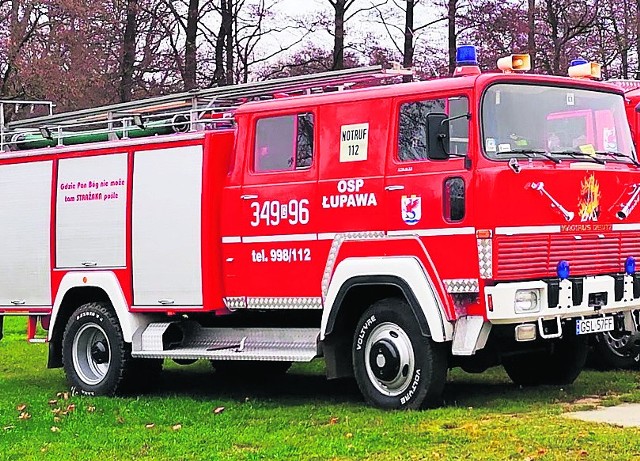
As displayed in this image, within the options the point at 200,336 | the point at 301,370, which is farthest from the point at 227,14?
the point at 200,336

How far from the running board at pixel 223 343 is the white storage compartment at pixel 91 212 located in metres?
0.83

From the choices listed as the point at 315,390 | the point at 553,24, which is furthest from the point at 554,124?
the point at 553,24

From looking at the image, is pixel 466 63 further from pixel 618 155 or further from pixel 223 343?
pixel 223 343

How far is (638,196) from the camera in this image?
10773 mm

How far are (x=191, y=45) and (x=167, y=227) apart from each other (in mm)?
18182

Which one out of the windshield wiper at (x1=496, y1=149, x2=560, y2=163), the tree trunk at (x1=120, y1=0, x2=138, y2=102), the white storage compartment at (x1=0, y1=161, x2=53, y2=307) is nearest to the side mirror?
the windshield wiper at (x1=496, y1=149, x2=560, y2=163)

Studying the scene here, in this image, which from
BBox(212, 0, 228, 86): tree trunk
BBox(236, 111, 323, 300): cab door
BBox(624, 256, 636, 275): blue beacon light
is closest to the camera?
BBox(624, 256, 636, 275): blue beacon light

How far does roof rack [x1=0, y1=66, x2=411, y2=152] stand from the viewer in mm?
11328

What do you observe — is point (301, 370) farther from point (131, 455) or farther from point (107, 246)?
point (131, 455)

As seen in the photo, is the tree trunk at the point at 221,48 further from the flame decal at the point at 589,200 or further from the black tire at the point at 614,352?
the flame decal at the point at 589,200

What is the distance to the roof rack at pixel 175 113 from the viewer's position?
37.2 ft

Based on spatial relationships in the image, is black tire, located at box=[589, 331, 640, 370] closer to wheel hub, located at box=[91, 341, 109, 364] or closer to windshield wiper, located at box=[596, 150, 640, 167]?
windshield wiper, located at box=[596, 150, 640, 167]

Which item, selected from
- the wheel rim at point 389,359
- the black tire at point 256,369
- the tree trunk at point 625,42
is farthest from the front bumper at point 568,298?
the tree trunk at point 625,42

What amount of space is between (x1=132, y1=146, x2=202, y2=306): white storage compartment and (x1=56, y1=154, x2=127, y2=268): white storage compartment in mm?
246
